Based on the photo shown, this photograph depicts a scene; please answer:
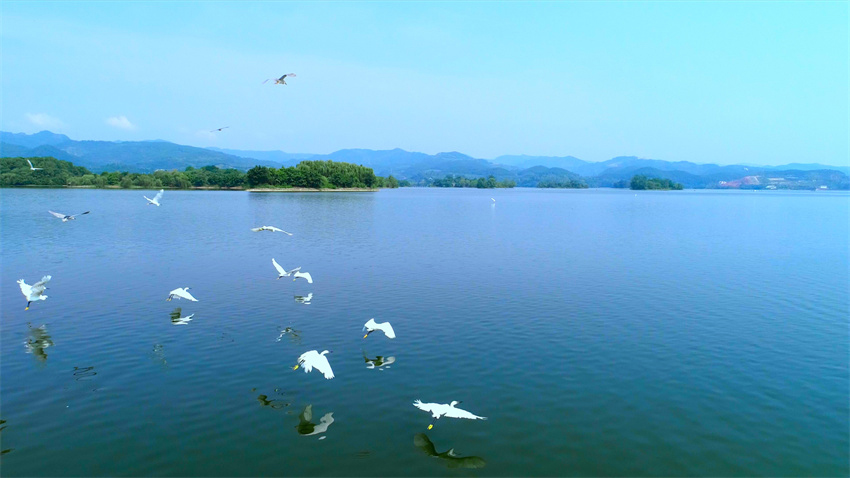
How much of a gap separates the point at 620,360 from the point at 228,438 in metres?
10.4

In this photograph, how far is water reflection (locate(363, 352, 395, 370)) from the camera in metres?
14.1

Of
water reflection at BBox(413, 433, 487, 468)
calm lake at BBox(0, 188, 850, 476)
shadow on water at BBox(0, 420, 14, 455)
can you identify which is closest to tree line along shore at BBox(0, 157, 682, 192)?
calm lake at BBox(0, 188, 850, 476)

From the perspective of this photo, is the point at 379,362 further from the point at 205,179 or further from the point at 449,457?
the point at 205,179

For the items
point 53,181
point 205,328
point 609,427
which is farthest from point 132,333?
point 53,181

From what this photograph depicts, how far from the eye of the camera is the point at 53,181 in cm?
13725

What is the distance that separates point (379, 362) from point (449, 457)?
4748 mm

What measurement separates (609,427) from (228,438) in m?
7.85

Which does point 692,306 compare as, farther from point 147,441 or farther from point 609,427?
point 147,441

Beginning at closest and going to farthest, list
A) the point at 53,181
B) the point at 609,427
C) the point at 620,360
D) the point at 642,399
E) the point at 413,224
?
1. the point at 609,427
2. the point at 642,399
3. the point at 620,360
4. the point at 413,224
5. the point at 53,181

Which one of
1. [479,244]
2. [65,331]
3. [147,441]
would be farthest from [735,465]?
[479,244]

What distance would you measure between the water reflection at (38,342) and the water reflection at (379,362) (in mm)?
8804

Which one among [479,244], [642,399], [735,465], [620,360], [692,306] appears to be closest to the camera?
[735,465]

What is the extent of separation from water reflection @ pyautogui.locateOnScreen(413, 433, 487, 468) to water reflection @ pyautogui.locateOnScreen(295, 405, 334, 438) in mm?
1944

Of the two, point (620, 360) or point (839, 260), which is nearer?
point (620, 360)
